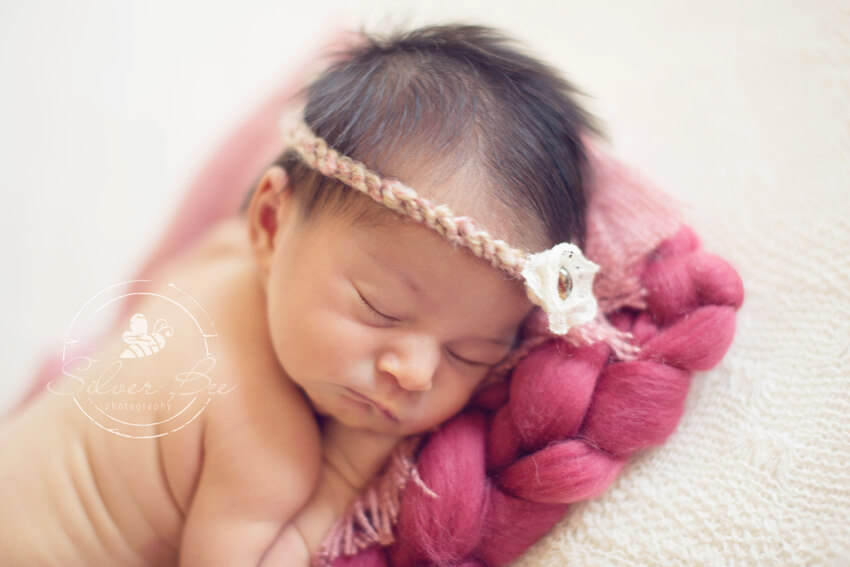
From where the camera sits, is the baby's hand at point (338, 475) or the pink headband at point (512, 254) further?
the baby's hand at point (338, 475)

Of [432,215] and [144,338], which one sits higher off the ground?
[432,215]

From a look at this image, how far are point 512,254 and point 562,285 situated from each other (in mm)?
105

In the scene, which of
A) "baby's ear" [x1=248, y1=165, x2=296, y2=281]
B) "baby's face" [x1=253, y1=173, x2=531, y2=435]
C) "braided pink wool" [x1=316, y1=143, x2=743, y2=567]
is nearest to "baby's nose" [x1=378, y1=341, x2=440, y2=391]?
"baby's face" [x1=253, y1=173, x2=531, y2=435]

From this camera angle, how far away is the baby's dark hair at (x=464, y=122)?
901mm

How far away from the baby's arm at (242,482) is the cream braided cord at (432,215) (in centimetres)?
35

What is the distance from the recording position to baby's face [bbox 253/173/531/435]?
902 millimetres

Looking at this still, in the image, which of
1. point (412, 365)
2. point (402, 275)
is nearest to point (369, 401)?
point (412, 365)

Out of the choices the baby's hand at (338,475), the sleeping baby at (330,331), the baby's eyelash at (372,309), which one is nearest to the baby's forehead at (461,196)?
the sleeping baby at (330,331)

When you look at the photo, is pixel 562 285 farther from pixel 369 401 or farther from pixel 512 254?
pixel 369 401

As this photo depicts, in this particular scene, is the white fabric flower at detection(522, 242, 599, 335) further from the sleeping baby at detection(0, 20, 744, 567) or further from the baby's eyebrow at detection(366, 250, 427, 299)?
the baby's eyebrow at detection(366, 250, 427, 299)

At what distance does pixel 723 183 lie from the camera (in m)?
1.16

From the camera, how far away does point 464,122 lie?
0.91 m

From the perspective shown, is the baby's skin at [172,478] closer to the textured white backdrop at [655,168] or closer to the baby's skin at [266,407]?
the baby's skin at [266,407]

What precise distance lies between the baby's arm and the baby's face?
0.08 m
